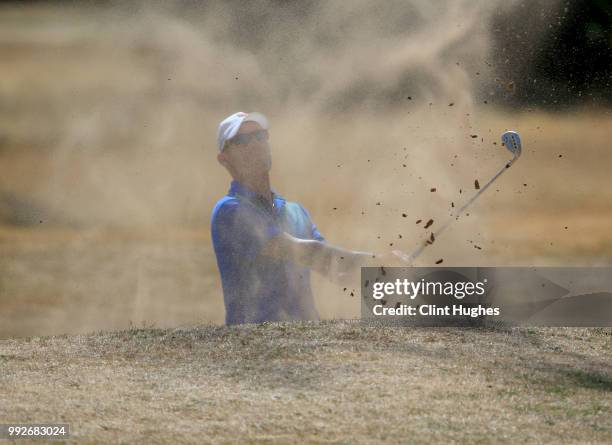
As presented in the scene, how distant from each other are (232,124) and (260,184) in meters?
0.82

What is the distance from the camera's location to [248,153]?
44.4ft

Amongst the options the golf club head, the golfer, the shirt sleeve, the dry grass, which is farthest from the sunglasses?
the golf club head

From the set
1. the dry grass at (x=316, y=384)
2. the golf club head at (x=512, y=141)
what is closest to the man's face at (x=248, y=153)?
the dry grass at (x=316, y=384)

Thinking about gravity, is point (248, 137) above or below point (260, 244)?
above

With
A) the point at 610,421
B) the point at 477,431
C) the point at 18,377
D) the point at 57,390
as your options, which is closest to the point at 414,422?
the point at 477,431

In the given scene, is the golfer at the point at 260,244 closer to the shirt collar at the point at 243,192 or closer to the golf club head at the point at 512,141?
the shirt collar at the point at 243,192

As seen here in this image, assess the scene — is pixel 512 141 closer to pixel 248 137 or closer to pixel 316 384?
pixel 248 137

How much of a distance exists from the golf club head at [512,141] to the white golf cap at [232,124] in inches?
119

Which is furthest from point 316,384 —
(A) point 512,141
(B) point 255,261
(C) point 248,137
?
(A) point 512,141

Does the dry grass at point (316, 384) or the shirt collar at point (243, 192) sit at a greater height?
the shirt collar at point (243, 192)

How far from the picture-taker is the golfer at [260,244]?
1328cm

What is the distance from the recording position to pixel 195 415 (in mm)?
9758

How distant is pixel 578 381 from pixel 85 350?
5.64 metres

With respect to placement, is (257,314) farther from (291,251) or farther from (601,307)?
(601,307)
